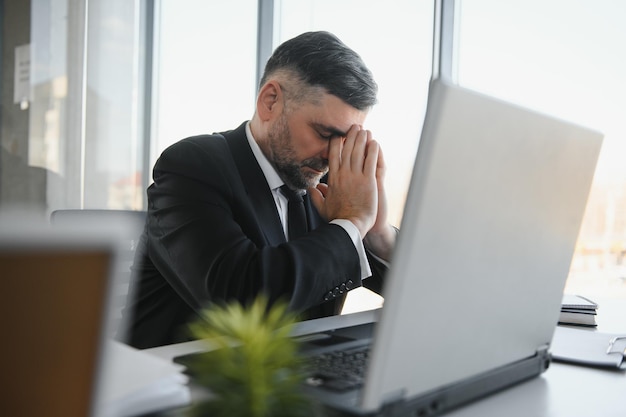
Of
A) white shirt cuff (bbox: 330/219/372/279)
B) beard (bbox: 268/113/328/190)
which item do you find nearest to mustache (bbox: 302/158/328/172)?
beard (bbox: 268/113/328/190)

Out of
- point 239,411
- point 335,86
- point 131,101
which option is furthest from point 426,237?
point 131,101

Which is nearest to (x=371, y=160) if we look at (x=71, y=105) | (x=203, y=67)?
(x=203, y=67)

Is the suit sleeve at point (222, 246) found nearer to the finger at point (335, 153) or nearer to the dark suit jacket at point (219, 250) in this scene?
the dark suit jacket at point (219, 250)

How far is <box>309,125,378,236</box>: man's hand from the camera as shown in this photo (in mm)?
1446

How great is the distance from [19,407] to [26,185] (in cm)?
403

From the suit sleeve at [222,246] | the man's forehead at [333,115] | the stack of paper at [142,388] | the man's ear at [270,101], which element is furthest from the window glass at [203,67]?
the stack of paper at [142,388]

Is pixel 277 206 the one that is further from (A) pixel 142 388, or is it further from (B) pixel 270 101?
(A) pixel 142 388

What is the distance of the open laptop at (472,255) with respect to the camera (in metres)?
0.57

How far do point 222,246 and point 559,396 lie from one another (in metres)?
0.71

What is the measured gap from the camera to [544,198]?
2.50 ft

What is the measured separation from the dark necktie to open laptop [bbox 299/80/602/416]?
75cm

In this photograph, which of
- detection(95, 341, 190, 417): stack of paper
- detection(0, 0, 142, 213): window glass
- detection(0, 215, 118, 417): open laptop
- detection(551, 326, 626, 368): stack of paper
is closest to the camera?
detection(0, 215, 118, 417): open laptop

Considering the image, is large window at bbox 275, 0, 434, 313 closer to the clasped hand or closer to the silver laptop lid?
the clasped hand

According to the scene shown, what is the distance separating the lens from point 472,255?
0.65 meters
